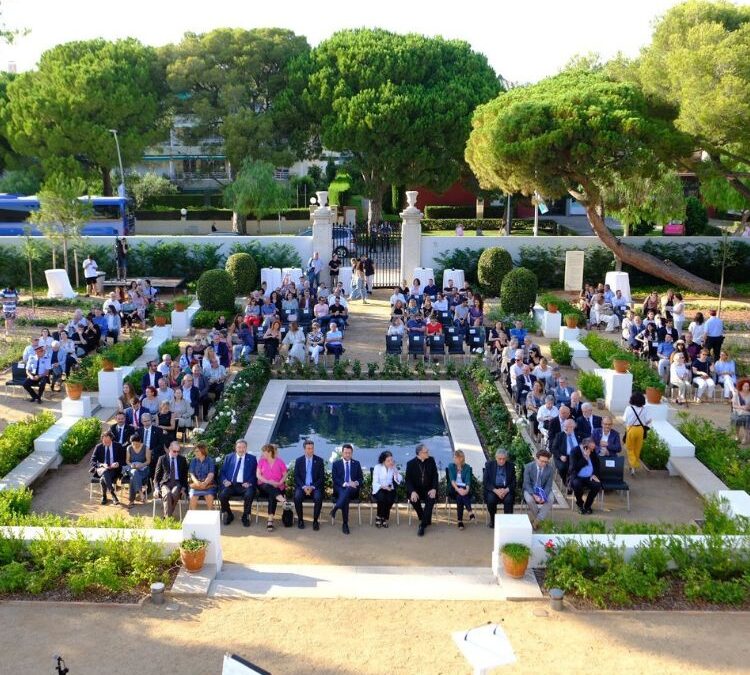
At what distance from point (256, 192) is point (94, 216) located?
24.0 feet

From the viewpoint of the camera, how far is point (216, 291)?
73.8 ft

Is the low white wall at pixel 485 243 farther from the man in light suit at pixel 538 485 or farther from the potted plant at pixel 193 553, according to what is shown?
the potted plant at pixel 193 553

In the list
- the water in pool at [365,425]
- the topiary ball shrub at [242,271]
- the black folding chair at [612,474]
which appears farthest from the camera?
the topiary ball shrub at [242,271]

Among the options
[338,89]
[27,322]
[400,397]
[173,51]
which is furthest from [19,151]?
[400,397]

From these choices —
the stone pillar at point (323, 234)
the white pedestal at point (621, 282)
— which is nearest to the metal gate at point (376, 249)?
the stone pillar at point (323, 234)

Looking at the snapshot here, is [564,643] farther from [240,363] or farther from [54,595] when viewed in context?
[240,363]

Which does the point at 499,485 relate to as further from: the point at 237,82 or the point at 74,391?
the point at 237,82

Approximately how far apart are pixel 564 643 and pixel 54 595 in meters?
4.88

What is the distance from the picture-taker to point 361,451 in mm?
13727

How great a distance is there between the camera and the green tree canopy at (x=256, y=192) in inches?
1522

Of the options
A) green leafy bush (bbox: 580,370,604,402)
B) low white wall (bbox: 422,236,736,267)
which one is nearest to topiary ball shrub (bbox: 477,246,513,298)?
low white wall (bbox: 422,236,736,267)

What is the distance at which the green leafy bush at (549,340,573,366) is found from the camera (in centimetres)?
1819

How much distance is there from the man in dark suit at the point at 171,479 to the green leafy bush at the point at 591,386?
7842mm

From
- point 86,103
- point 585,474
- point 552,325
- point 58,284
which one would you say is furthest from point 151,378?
point 86,103
